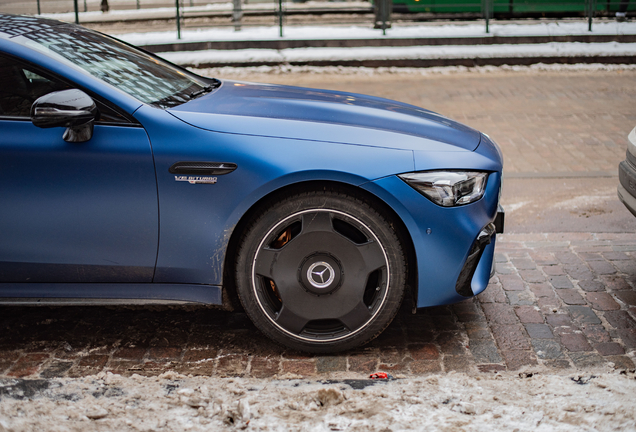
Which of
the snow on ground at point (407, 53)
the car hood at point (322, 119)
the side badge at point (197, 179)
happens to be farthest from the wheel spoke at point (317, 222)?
the snow on ground at point (407, 53)

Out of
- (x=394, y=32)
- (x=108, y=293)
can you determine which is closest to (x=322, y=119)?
(x=108, y=293)

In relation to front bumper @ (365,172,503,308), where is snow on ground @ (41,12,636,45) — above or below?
above

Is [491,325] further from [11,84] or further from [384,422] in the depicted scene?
[11,84]

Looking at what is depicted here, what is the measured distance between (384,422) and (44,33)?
2.58 m

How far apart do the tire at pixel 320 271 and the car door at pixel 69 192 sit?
0.51 m

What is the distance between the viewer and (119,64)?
11.7 feet

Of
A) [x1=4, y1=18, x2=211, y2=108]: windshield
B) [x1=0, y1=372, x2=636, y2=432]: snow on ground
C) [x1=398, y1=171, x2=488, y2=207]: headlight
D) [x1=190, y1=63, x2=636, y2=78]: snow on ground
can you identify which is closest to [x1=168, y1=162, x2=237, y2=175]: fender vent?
[x1=4, y1=18, x2=211, y2=108]: windshield

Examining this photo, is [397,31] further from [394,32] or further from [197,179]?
[197,179]

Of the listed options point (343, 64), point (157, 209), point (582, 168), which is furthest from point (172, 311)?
point (343, 64)

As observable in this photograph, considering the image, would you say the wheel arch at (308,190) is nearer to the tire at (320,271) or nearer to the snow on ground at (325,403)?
the tire at (320,271)

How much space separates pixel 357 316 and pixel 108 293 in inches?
47.0

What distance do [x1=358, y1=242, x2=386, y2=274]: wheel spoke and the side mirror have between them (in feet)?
A: 4.47

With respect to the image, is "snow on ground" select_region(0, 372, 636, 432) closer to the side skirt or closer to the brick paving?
the brick paving

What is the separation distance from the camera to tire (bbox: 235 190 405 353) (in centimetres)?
307
